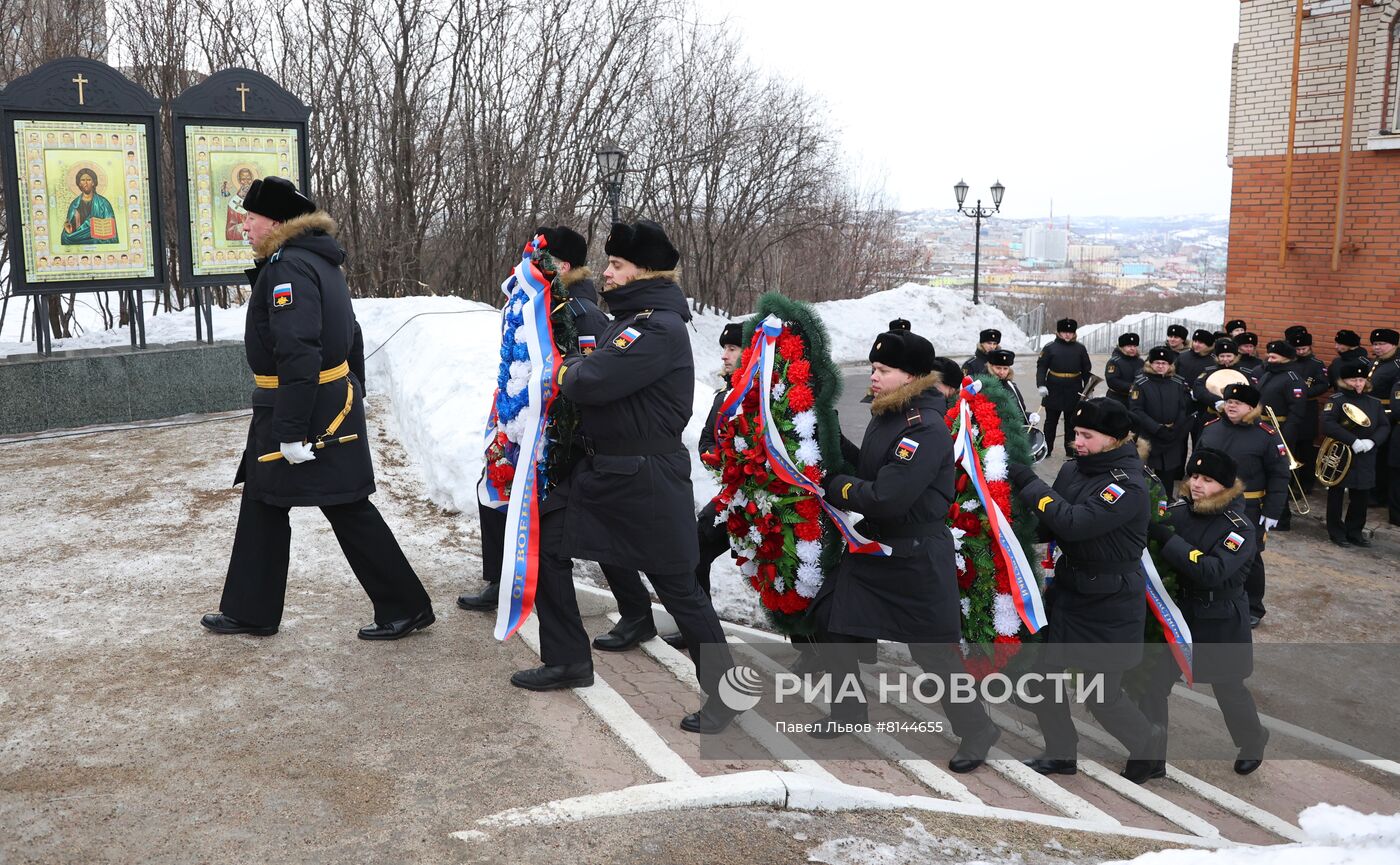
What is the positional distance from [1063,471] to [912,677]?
4.79 feet

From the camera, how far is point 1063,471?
207 inches

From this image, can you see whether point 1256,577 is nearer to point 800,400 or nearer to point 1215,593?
point 1215,593

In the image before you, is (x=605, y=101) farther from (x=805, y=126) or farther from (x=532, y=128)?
(x=805, y=126)

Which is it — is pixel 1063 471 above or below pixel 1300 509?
above

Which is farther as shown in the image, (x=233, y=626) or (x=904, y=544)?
(x=233, y=626)

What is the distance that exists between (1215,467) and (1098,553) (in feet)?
3.26

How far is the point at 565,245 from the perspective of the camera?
18.5 ft

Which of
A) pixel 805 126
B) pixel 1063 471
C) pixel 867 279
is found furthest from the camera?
pixel 867 279

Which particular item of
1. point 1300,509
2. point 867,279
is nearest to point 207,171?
point 1300,509

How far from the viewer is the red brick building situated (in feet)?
38.7

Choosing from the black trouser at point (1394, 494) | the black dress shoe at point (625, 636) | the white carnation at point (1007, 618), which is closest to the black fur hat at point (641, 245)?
the black dress shoe at point (625, 636)

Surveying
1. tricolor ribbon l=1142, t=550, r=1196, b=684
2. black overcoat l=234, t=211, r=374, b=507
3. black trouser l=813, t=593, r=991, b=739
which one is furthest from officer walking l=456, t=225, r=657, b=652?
tricolor ribbon l=1142, t=550, r=1196, b=684

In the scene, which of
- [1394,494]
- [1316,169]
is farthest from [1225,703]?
[1316,169]

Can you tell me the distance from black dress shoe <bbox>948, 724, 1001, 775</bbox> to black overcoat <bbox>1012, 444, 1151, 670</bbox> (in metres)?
0.69
